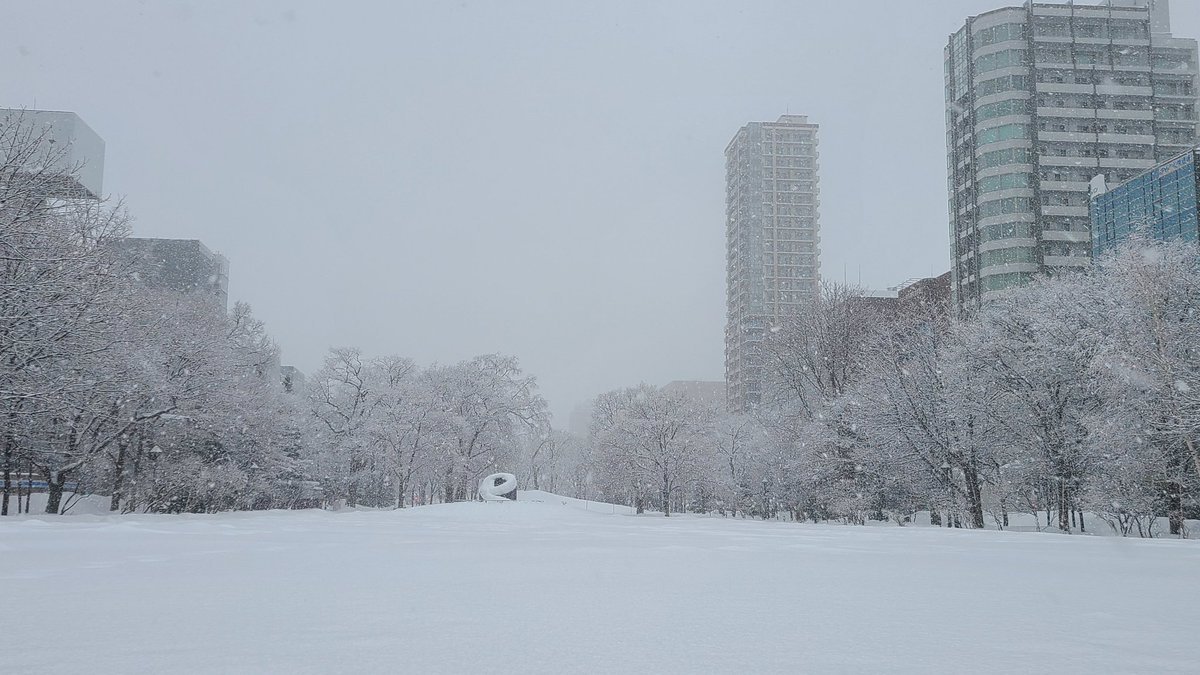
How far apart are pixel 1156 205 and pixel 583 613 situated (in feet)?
213

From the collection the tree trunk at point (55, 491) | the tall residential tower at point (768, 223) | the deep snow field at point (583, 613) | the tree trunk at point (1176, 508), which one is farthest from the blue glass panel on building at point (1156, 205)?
the tall residential tower at point (768, 223)

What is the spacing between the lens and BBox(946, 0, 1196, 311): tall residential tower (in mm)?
67125

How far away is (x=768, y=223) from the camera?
Result: 538 feet

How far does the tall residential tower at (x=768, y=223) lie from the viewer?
15762 cm

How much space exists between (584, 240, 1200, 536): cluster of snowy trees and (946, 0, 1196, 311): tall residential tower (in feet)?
128

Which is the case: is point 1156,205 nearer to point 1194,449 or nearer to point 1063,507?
point 1063,507

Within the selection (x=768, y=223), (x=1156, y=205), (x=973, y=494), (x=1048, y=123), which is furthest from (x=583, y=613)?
(x=768, y=223)

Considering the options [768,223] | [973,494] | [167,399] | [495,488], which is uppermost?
[768,223]

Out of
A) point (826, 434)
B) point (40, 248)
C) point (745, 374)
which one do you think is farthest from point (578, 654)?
point (745, 374)

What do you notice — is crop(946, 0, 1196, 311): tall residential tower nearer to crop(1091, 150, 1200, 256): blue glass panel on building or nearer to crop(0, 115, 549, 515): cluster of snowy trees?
crop(1091, 150, 1200, 256): blue glass panel on building

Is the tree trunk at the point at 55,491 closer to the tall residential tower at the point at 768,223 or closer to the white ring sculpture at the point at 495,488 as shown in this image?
the white ring sculpture at the point at 495,488

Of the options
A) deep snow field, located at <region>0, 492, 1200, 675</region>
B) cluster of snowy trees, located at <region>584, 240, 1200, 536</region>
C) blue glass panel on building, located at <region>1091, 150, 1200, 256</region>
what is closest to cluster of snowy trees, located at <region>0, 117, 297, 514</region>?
deep snow field, located at <region>0, 492, 1200, 675</region>

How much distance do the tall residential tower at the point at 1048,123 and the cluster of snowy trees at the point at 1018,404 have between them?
39.0 metres

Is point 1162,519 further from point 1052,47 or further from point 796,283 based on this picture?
point 796,283
